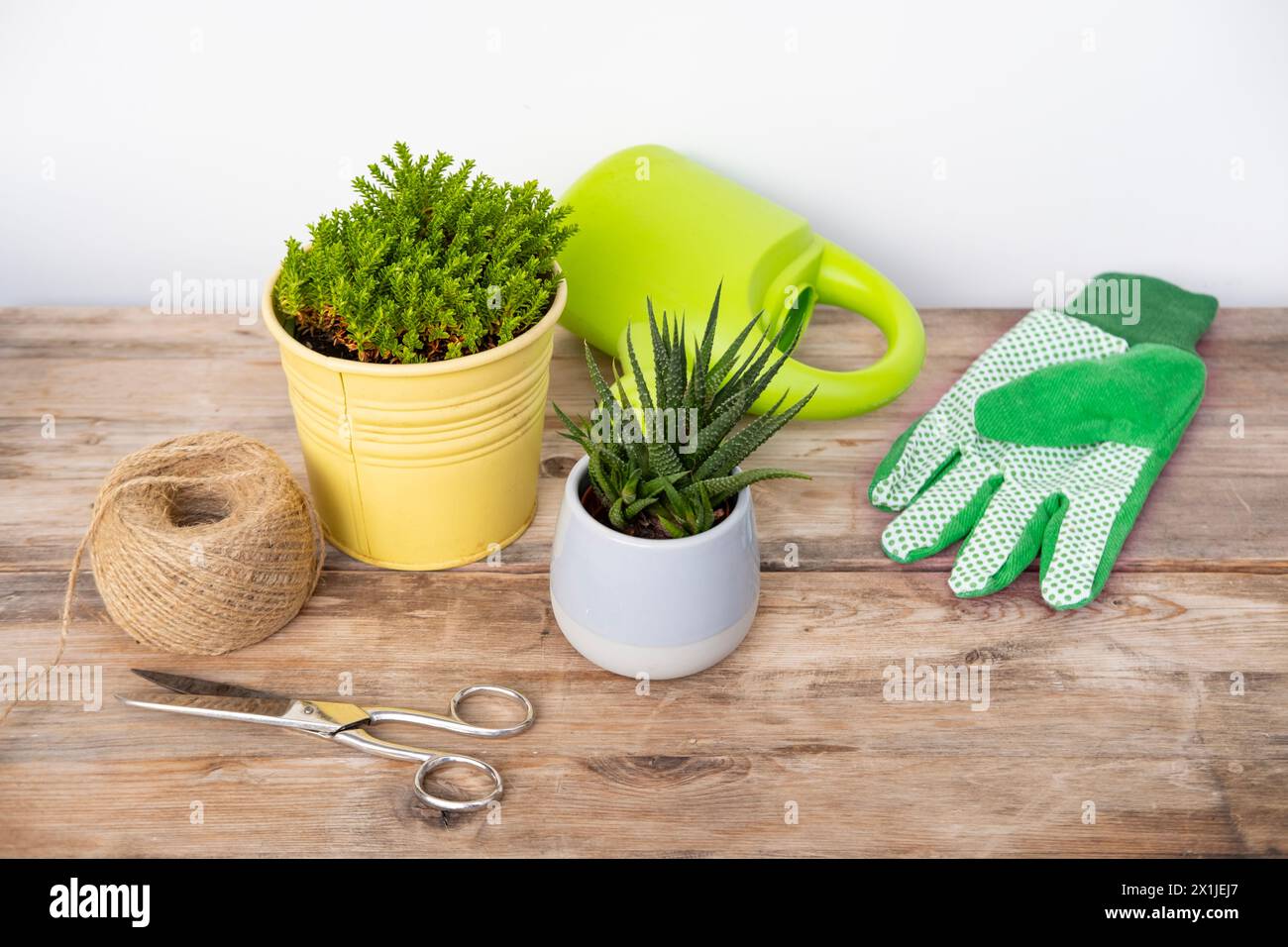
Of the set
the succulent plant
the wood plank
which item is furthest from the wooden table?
the succulent plant

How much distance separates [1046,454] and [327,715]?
56 centimetres

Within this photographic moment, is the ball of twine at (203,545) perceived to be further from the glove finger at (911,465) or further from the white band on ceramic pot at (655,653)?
the glove finger at (911,465)

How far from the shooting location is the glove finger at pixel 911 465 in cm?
84

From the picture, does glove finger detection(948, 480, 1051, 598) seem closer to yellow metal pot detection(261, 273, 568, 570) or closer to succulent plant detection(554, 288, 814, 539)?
succulent plant detection(554, 288, 814, 539)

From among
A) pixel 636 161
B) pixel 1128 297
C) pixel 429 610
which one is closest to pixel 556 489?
pixel 429 610

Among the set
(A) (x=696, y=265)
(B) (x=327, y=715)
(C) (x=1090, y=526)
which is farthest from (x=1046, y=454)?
(B) (x=327, y=715)

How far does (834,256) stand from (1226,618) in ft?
1.35

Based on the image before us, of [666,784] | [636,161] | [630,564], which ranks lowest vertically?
[666,784]

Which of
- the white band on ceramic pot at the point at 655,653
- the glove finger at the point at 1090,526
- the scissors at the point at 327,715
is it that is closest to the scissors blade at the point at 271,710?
the scissors at the point at 327,715

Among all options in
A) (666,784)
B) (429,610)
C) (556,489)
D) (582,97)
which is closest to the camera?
(666,784)

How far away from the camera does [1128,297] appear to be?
103cm

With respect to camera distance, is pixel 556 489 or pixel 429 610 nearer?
pixel 429 610

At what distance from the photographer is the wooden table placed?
61 cm

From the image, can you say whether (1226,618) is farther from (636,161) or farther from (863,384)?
(636,161)
